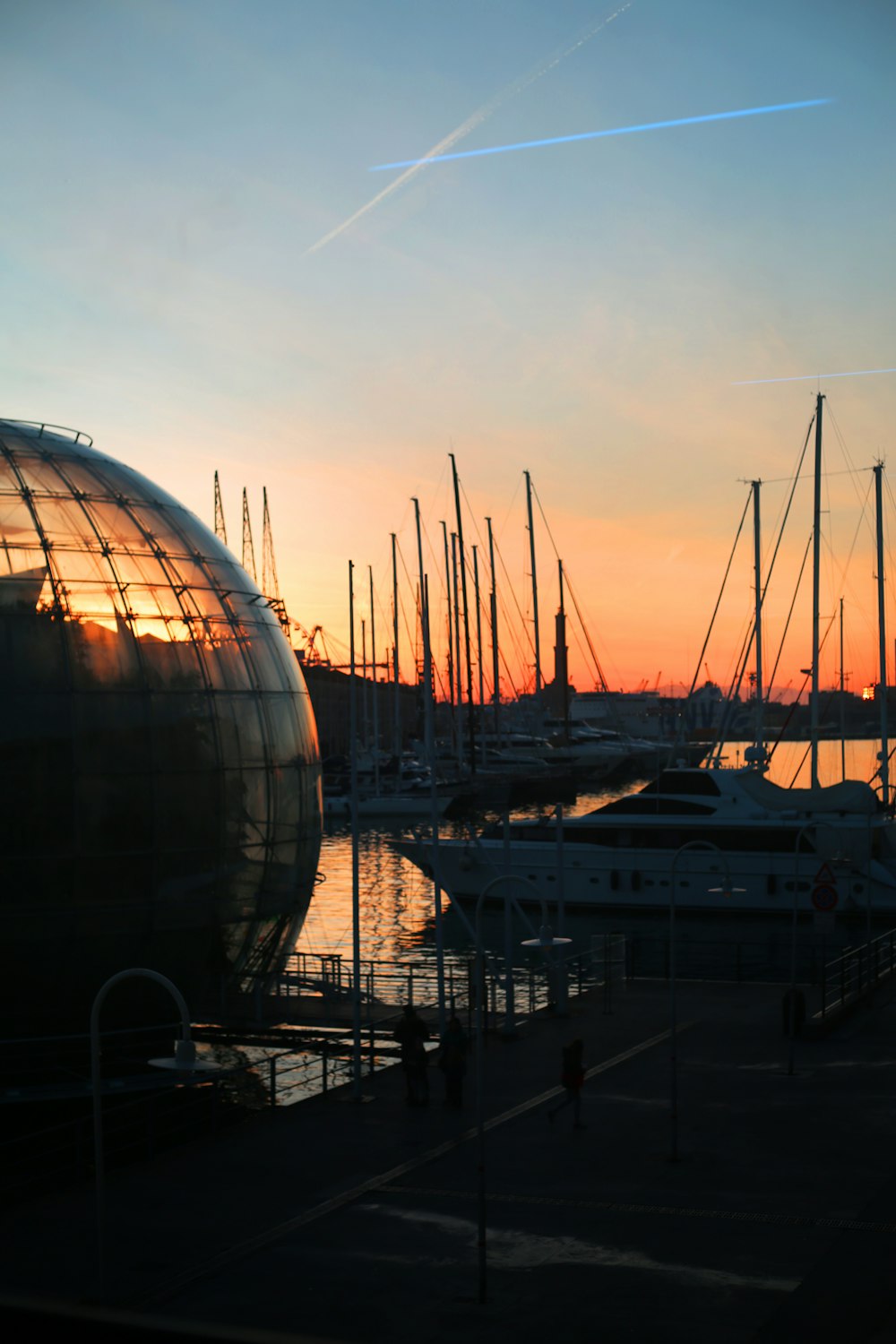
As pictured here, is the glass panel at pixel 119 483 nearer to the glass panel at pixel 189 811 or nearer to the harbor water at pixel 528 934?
the glass panel at pixel 189 811

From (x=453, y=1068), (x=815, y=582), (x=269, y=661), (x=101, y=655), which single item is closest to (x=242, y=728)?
(x=269, y=661)

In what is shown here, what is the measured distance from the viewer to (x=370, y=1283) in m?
13.5

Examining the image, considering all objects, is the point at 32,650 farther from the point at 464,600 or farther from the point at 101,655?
the point at 464,600

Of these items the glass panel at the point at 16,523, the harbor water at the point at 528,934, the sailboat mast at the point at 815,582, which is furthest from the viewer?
the sailboat mast at the point at 815,582

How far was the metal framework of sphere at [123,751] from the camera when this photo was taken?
19.9 meters

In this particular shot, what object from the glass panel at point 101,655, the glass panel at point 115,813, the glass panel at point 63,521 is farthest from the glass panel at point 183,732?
the glass panel at point 63,521

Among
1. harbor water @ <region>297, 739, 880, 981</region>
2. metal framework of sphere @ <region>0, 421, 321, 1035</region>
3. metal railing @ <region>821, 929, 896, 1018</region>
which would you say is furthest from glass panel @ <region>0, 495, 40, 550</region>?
harbor water @ <region>297, 739, 880, 981</region>

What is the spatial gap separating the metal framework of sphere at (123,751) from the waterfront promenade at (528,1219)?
3.33 meters

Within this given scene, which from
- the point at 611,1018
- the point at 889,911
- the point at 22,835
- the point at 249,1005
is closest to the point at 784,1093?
the point at 611,1018

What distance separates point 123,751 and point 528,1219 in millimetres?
8890

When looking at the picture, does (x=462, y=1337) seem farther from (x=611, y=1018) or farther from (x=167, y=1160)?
(x=611, y=1018)

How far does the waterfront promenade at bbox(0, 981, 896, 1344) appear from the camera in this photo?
41.6 ft

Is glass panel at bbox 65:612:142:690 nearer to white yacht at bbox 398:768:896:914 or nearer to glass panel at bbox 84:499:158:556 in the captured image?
glass panel at bbox 84:499:158:556

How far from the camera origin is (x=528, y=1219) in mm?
15508
